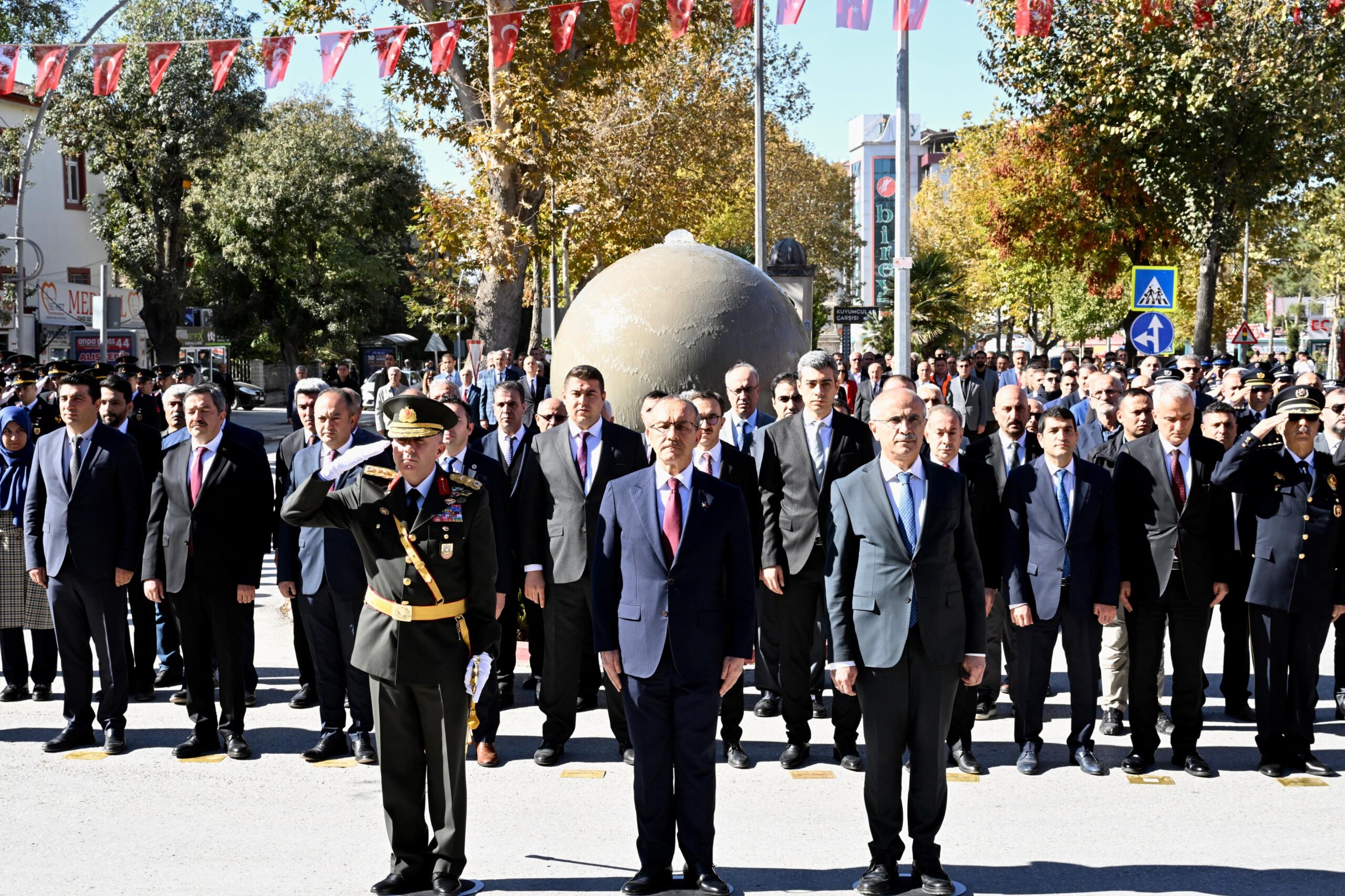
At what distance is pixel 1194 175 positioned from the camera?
77.0 ft

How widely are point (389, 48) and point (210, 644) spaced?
10.9m

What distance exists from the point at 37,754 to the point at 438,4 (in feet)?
56.0

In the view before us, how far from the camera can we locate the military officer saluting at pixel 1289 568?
6.82 meters

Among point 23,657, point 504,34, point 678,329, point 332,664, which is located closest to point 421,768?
point 332,664

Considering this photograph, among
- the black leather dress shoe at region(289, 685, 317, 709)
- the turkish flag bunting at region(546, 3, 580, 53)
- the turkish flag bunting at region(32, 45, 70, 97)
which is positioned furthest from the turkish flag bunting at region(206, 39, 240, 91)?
the black leather dress shoe at region(289, 685, 317, 709)

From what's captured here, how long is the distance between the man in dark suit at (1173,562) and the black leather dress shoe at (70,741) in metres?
5.60

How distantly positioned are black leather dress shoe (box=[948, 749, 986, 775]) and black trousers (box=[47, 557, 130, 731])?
4502 millimetres

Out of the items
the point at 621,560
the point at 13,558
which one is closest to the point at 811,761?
the point at 621,560

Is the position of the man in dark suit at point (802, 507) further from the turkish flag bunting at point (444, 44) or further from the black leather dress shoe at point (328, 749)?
the turkish flag bunting at point (444, 44)

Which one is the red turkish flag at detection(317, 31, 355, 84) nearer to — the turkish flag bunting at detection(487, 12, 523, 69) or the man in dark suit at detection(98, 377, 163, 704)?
the turkish flag bunting at detection(487, 12, 523, 69)

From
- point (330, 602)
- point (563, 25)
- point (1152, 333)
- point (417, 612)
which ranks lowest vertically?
point (330, 602)

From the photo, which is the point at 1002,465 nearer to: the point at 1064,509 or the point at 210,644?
the point at 1064,509

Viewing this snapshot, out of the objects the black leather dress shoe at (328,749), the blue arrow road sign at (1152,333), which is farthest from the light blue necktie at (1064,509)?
the blue arrow road sign at (1152,333)

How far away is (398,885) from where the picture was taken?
16.9 feet
